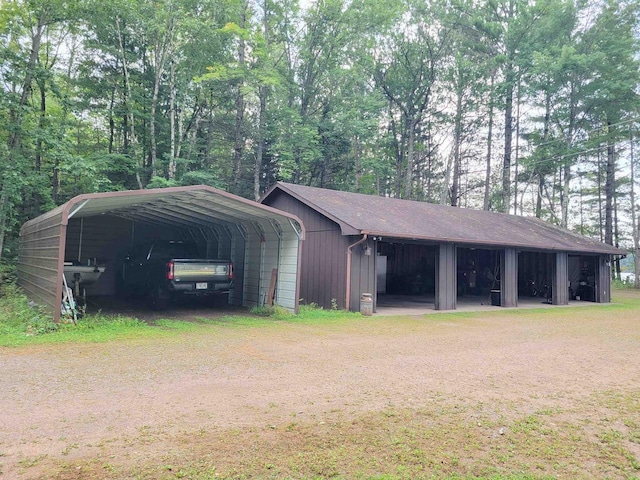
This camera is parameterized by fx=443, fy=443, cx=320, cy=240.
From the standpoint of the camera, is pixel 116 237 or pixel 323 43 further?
pixel 323 43

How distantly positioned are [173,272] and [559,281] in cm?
1324

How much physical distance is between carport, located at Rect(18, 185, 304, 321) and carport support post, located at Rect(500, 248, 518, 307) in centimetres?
761

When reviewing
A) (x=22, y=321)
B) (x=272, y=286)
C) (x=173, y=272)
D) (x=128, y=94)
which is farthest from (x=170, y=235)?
(x=128, y=94)

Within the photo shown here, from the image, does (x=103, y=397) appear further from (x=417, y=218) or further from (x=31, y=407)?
(x=417, y=218)

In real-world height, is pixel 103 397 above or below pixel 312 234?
below

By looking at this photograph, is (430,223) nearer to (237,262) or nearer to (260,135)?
(237,262)

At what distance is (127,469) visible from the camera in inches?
107

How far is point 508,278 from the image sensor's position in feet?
47.0

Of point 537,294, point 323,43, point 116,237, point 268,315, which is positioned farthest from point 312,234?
point 323,43

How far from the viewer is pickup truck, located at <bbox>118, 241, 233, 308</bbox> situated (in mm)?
9875

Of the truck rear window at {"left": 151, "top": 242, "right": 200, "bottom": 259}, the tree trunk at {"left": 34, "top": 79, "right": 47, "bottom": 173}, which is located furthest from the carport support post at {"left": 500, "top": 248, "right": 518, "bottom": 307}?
the tree trunk at {"left": 34, "top": 79, "right": 47, "bottom": 173}

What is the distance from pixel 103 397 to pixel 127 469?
1.65m

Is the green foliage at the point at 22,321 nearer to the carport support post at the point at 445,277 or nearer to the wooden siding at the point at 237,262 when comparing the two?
the wooden siding at the point at 237,262

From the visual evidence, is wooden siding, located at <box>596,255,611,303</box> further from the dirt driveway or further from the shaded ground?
the shaded ground
